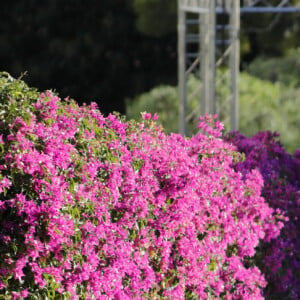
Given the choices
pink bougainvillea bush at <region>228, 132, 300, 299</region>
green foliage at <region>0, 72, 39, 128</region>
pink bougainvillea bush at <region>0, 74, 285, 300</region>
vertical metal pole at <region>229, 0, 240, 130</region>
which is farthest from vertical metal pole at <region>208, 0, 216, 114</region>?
green foliage at <region>0, 72, 39, 128</region>

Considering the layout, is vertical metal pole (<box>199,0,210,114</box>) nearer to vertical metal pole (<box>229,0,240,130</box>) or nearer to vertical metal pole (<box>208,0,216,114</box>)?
vertical metal pole (<box>208,0,216,114</box>)

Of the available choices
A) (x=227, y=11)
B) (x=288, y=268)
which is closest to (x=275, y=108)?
(x=227, y=11)

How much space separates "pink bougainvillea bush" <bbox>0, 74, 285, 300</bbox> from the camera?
3678 mm

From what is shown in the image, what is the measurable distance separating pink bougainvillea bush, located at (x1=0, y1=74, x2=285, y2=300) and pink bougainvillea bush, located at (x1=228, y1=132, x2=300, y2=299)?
10.0 inches

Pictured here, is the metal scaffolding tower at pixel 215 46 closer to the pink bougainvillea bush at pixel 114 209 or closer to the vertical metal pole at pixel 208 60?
the vertical metal pole at pixel 208 60

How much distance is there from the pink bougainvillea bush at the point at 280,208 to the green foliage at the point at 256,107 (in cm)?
640

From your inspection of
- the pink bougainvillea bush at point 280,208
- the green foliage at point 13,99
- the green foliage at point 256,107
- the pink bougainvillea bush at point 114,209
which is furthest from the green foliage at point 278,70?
the green foliage at point 13,99

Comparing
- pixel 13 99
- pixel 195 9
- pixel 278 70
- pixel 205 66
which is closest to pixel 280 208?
pixel 13 99

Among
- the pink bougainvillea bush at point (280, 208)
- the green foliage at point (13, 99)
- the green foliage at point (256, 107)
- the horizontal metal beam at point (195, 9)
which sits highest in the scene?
the green foliage at point (13, 99)

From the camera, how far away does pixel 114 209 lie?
4.15m

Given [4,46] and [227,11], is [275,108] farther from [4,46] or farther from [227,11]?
[4,46]

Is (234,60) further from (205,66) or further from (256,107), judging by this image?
(256,107)

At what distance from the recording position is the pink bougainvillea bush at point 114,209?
3.68 m

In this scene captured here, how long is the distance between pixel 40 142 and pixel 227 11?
22.8 feet
